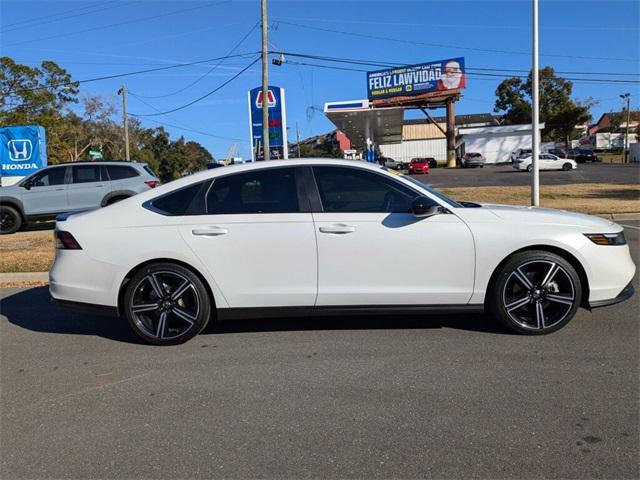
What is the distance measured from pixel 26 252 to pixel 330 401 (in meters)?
8.41

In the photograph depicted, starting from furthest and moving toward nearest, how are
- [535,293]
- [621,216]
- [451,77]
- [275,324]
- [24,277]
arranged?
[451,77] → [621,216] → [24,277] → [275,324] → [535,293]

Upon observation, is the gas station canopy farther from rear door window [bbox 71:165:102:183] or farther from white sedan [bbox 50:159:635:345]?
white sedan [bbox 50:159:635:345]

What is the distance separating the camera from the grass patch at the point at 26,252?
8.19m

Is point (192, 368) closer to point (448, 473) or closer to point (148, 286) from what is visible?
point (148, 286)

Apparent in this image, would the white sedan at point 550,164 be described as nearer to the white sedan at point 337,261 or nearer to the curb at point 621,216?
the curb at point 621,216

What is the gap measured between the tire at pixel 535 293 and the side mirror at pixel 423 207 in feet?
2.59

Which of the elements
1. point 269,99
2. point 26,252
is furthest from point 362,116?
point 26,252

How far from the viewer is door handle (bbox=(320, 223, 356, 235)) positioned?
4555 millimetres

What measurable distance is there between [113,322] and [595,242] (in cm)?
470

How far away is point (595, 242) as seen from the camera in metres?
4.61

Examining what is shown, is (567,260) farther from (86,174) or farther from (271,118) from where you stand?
(271,118)

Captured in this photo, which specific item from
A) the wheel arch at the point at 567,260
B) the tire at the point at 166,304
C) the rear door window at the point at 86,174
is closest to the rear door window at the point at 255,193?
the tire at the point at 166,304

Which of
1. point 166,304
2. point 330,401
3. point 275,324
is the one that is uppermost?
point 166,304

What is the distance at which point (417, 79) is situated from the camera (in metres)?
53.8
